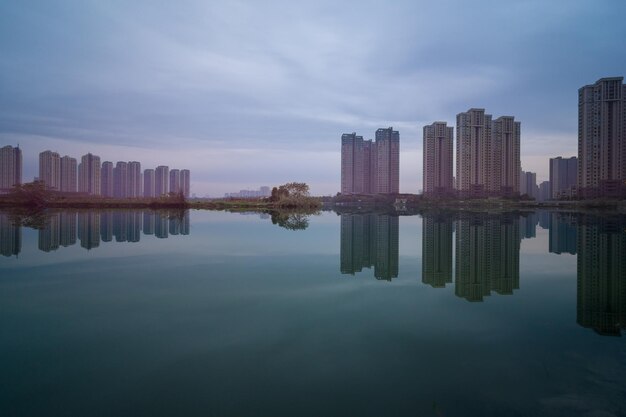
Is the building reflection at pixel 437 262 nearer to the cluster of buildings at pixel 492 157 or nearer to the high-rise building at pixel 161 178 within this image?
the cluster of buildings at pixel 492 157

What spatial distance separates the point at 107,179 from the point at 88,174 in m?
20.2

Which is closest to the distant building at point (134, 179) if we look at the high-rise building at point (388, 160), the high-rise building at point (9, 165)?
the high-rise building at point (9, 165)

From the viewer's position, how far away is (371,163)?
16362 centimetres

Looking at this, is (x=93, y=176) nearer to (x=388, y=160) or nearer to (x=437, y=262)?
(x=388, y=160)

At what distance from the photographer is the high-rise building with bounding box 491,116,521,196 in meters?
115

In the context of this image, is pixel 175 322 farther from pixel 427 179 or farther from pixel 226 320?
pixel 427 179

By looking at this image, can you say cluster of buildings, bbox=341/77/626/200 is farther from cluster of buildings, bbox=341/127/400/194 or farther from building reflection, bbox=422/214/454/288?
building reflection, bbox=422/214/454/288

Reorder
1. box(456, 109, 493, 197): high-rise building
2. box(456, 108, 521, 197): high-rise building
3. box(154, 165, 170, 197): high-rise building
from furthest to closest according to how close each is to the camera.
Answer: box(154, 165, 170, 197): high-rise building, box(456, 109, 493, 197): high-rise building, box(456, 108, 521, 197): high-rise building

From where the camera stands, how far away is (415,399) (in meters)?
5.45

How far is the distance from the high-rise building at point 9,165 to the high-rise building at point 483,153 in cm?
12905

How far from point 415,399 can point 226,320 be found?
16.5 feet

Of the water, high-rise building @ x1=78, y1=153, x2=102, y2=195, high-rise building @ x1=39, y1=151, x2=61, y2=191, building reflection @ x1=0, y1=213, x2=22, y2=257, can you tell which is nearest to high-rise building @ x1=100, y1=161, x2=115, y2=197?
high-rise building @ x1=78, y1=153, x2=102, y2=195

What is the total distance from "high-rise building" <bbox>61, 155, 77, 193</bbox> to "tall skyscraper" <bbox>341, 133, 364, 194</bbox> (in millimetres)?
103250

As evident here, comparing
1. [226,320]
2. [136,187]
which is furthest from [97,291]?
[136,187]
